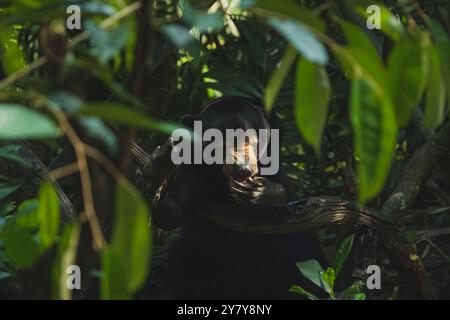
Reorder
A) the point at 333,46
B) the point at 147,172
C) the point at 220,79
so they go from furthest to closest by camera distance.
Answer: the point at 220,79 → the point at 147,172 → the point at 333,46

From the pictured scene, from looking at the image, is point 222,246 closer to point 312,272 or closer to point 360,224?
point 360,224

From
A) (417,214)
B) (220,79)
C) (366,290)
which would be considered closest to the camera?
(366,290)

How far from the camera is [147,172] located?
374cm

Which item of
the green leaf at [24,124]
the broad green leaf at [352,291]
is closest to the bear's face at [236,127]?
the broad green leaf at [352,291]

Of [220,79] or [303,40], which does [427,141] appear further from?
[303,40]

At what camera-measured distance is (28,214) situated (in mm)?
1750

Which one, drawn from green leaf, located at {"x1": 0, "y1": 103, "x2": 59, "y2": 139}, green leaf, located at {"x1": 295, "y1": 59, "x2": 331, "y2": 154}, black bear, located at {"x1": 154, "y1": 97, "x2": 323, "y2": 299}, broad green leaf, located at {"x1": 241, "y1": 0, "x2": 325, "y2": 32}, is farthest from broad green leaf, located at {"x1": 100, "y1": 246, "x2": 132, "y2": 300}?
black bear, located at {"x1": 154, "y1": 97, "x2": 323, "y2": 299}

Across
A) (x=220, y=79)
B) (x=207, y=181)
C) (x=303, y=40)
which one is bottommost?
(x=303, y=40)

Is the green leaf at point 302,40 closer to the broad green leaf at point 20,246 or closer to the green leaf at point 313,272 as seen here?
the broad green leaf at point 20,246

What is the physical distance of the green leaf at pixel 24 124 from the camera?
125cm

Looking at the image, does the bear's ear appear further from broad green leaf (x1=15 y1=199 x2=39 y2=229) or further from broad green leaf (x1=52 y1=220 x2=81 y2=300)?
broad green leaf (x1=52 y1=220 x2=81 y2=300)

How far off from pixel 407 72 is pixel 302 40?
0.22 m

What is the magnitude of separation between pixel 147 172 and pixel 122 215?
233 cm
